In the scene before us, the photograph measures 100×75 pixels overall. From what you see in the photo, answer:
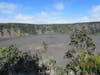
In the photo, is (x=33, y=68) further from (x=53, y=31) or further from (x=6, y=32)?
(x=53, y=31)

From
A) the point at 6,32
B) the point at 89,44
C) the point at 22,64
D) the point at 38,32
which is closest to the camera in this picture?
the point at 22,64

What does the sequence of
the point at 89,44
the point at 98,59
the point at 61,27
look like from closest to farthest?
the point at 98,59 < the point at 89,44 < the point at 61,27

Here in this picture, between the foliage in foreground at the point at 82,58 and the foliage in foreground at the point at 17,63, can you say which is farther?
the foliage in foreground at the point at 17,63

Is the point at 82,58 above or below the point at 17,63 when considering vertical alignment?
above

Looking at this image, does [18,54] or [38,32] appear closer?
[18,54]

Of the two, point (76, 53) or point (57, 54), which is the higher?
point (76, 53)

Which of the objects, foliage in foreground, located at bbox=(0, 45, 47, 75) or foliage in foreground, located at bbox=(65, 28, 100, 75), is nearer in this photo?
foliage in foreground, located at bbox=(65, 28, 100, 75)

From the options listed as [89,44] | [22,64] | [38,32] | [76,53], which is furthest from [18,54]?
[38,32]

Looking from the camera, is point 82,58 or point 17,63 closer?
point 82,58

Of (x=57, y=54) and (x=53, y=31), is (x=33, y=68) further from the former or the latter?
(x=53, y=31)

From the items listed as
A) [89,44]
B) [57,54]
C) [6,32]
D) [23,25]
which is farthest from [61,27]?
[89,44]
